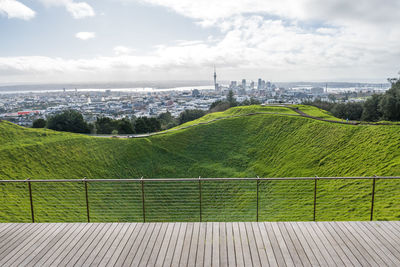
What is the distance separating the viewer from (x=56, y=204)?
13.5m

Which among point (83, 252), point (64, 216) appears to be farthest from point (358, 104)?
point (83, 252)

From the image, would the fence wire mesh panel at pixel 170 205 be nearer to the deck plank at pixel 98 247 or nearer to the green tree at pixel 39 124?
the deck plank at pixel 98 247

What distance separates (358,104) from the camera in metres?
49.9

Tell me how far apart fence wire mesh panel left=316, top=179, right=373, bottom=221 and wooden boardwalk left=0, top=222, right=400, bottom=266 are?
5186 mm

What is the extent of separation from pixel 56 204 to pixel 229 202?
32.3ft

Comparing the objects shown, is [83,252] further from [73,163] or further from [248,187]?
[73,163]

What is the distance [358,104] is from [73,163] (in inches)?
1962

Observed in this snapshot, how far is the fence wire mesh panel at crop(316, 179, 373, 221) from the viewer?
10619 millimetres

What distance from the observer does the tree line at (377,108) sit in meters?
32.0

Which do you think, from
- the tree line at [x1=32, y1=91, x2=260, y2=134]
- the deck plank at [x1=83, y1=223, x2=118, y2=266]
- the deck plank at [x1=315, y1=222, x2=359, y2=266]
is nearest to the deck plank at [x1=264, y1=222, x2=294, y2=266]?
the deck plank at [x1=315, y1=222, x2=359, y2=266]

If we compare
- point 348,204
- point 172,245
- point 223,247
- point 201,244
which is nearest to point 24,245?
point 172,245

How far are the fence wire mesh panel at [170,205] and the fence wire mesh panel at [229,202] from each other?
→ 2.25 ft

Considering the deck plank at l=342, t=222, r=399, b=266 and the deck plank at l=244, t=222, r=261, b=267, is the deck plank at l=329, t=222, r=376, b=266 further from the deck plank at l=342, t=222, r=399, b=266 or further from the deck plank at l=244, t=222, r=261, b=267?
the deck plank at l=244, t=222, r=261, b=267

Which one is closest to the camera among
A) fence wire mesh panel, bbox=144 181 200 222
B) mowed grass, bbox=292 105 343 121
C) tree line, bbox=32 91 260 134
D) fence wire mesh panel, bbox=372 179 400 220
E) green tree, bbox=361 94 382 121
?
fence wire mesh panel, bbox=372 179 400 220
